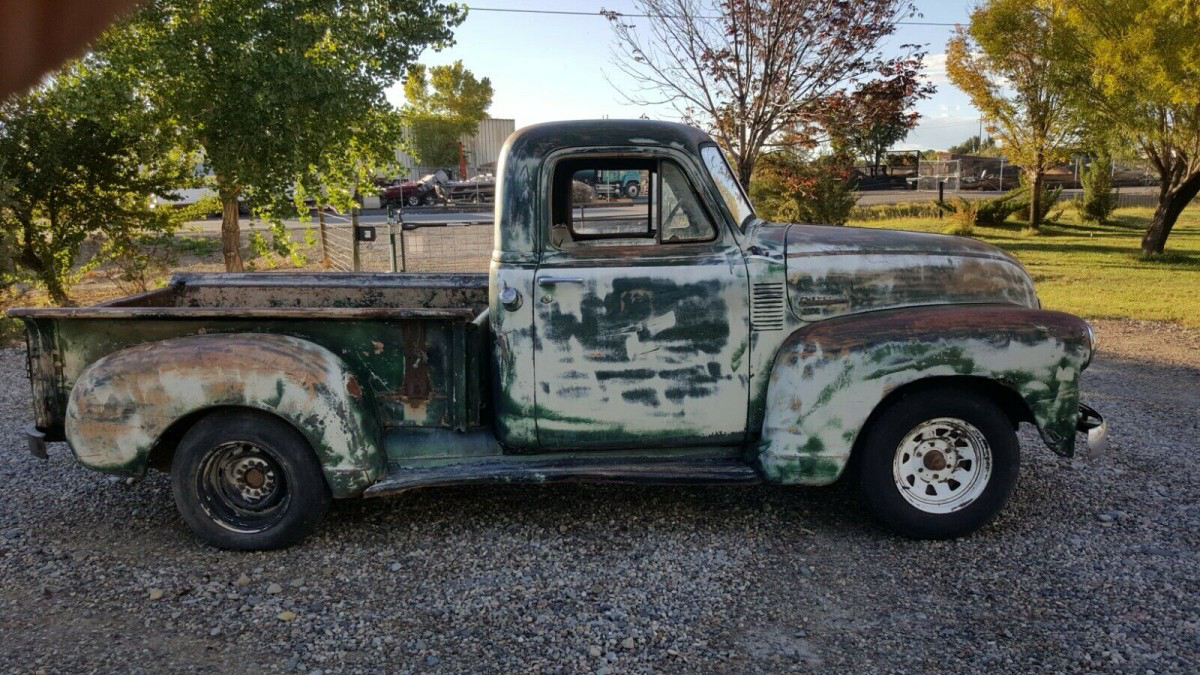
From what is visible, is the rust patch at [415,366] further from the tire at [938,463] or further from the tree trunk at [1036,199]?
the tree trunk at [1036,199]

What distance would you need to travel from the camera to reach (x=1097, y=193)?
2133 cm

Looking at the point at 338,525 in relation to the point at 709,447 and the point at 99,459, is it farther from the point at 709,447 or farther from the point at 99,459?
the point at 709,447

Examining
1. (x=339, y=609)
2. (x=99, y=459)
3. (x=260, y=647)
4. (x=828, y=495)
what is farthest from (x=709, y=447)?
(x=99, y=459)

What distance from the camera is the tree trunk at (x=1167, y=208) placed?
15.0 m

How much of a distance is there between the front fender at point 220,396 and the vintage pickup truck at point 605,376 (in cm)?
1

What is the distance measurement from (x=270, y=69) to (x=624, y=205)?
15.9 feet

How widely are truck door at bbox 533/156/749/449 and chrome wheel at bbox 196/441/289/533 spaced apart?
1.36 meters

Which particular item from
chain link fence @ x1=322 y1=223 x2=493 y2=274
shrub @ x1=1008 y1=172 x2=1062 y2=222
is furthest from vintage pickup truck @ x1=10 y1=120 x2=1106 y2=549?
shrub @ x1=1008 y1=172 x2=1062 y2=222

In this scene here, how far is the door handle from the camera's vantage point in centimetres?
438

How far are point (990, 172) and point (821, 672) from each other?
40.2 meters

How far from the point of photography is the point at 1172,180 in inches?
601

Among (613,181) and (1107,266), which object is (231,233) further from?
(1107,266)

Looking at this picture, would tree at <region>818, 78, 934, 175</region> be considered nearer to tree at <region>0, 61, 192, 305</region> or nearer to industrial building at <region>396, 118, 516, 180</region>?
tree at <region>0, 61, 192, 305</region>

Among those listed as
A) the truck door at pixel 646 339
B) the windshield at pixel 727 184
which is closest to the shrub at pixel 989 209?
the windshield at pixel 727 184
